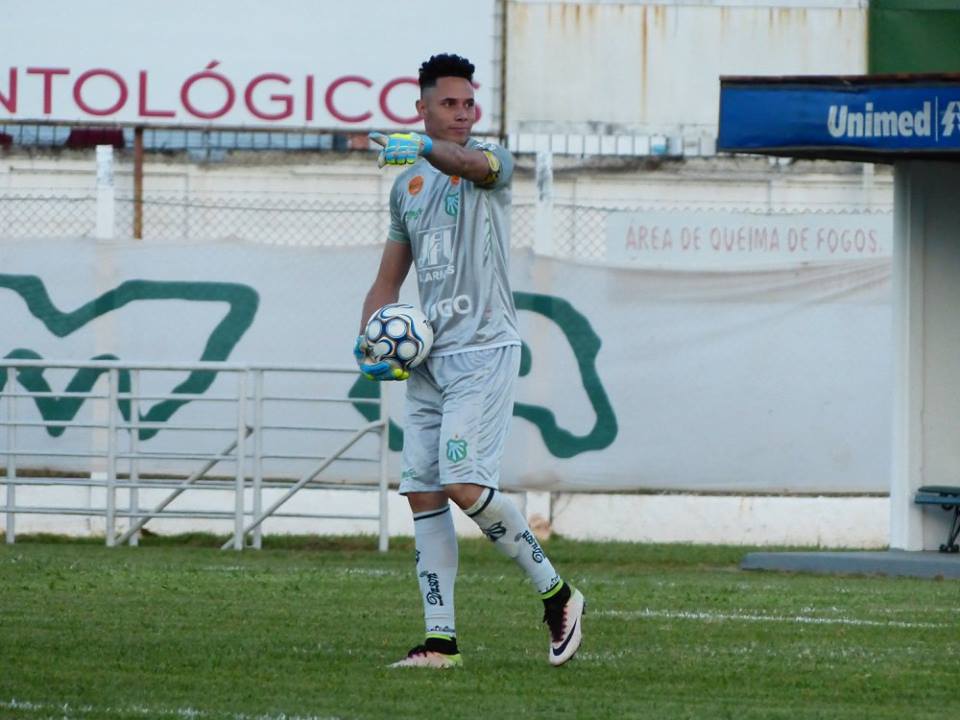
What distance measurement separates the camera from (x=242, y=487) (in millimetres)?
13836

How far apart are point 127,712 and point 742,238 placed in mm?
10644

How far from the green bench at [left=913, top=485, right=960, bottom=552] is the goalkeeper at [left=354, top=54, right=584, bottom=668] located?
6.29m

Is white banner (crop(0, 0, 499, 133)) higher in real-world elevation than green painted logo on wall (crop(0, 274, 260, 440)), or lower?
higher

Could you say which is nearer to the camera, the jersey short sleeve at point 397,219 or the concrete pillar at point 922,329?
the jersey short sleeve at point 397,219

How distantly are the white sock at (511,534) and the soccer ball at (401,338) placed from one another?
1.69 feet

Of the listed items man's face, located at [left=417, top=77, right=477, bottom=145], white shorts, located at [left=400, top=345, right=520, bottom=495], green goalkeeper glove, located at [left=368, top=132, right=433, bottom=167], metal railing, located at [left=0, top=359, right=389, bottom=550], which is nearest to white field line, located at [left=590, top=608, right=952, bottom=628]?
white shorts, located at [left=400, top=345, right=520, bottom=495]

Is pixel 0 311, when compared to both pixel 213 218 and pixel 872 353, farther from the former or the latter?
pixel 872 353

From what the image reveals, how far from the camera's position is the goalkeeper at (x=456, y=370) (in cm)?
711

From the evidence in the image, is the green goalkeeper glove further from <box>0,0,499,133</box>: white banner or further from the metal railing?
<box>0,0,499,133</box>: white banner

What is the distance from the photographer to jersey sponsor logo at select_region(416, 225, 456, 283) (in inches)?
284

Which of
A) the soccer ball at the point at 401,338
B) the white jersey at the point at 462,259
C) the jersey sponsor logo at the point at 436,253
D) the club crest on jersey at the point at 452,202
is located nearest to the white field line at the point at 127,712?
the soccer ball at the point at 401,338

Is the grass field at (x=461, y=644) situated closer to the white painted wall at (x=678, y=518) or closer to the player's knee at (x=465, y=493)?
the player's knee at (x=465, y=493)

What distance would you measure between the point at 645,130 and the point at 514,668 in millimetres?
15208

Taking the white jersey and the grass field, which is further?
the white jersey
